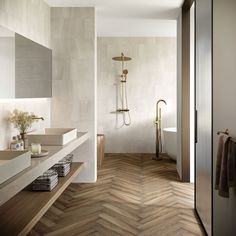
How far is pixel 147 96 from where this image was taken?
7.82 m

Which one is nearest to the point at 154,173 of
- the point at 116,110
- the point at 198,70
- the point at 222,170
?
the point at 116,110

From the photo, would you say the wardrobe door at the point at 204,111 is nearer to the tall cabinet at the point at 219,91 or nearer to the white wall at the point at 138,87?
the tall cabinet at the point at 219,91

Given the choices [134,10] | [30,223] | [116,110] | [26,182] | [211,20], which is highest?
[134,10]

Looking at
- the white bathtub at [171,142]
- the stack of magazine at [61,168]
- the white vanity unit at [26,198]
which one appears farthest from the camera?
the white bathtub at [171,142]

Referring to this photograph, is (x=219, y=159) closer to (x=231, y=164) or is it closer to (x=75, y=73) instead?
(x=231, y=164)

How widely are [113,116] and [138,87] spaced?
84 centimetres

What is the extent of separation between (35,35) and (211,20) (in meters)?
2.38

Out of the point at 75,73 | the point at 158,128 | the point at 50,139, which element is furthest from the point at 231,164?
the point at 158,128

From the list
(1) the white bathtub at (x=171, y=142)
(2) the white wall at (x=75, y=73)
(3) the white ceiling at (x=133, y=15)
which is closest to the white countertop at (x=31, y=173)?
(2) the white wall at (x=75, y=73)

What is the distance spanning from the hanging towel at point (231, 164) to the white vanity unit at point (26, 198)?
141 centimetres

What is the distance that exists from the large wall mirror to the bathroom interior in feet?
0.04

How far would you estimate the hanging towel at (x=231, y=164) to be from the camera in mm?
2449

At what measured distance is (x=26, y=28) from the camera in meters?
4.05

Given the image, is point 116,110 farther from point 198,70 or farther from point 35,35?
point 198,70
